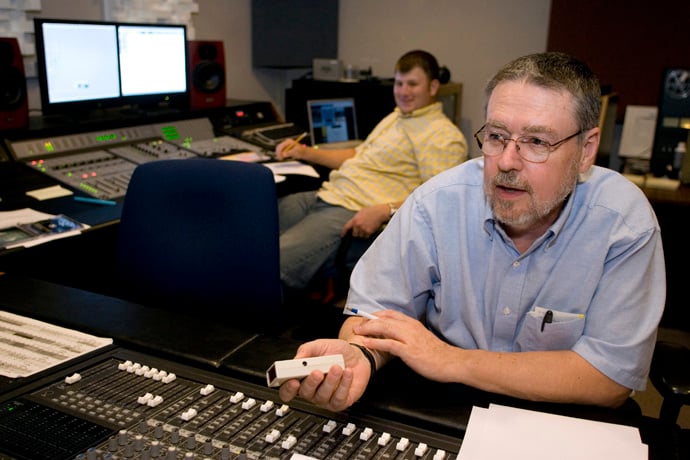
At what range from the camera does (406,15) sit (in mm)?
4613

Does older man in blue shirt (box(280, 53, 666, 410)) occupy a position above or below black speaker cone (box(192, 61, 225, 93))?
below

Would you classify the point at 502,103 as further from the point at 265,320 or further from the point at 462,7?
the point at 462,7

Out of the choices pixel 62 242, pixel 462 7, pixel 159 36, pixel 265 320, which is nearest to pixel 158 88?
pixel 159 36

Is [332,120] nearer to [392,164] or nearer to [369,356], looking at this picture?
[392,164]

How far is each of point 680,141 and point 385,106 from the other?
5.20 ft

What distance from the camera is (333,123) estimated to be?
3.75 meters

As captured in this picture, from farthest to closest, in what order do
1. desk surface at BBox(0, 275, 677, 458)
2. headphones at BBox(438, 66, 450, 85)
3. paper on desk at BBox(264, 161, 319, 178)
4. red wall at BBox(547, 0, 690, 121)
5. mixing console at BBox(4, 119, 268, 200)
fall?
1. headphones at BBox(438, 66, 450, 85)
2. red wall at BBox(547, 0, 690, 121)
3. paper on desk at BBox(264, 161, 319, 178)
4. mixing console at BBox(4, 119, 268, 200)
5. desk surface at BBox(0, 275, 677, 458)

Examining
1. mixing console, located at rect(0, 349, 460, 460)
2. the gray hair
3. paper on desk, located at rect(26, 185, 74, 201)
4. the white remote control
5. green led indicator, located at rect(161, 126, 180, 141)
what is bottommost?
mixing console, located at rect(0, 349, 460, 460)

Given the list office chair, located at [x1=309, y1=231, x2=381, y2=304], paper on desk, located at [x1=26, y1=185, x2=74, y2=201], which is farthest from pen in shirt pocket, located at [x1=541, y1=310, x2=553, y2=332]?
paper on desk, located at [x1=26, y1=185, x2=74, y2=201]

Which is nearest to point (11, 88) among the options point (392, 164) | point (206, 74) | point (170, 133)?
point (170, 133)

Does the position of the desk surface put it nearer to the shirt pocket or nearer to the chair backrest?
the shirt pocket

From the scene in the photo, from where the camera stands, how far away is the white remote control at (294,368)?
35.9 inches

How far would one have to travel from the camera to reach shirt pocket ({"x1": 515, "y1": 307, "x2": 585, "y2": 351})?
1232mm

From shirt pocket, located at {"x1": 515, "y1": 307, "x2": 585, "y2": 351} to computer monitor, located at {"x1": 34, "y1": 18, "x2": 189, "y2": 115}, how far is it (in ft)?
7.26
